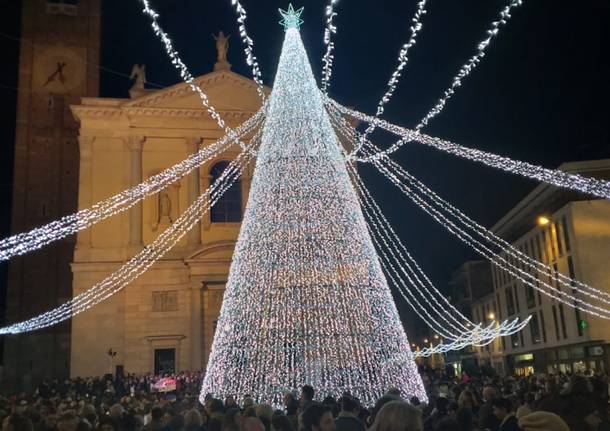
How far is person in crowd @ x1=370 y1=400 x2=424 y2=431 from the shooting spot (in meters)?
3.62

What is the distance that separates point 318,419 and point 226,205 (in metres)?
30.8

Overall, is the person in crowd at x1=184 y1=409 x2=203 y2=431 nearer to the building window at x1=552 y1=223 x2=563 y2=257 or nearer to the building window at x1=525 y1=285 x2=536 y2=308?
the building window at x1=552 y1=223 x2=563 y2=257

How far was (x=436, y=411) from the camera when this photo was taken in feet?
29.4

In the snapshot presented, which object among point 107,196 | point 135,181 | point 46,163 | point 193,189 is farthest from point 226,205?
point 46,163

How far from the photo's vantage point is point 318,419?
6.32 metres

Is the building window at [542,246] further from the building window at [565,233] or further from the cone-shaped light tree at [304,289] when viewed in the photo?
the cone-shaped light tree at [304,289]

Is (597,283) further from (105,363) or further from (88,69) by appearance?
(88,69)

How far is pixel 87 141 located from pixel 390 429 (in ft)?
114

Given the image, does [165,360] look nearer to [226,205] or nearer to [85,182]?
[226,205]

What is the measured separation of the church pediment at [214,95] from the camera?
36.2 metres

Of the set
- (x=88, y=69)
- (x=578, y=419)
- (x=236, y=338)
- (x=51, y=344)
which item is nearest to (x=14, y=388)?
(x=51, y=344)

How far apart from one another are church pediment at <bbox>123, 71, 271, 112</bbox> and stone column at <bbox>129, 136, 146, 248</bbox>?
1892mm

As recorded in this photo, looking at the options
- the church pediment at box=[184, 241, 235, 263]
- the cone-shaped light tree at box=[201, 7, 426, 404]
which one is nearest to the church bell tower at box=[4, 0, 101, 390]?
the church pediment at box=[184, 241, 235, 263]

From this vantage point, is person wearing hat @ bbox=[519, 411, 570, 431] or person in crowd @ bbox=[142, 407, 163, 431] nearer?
person wearing hat @ bbox=[519, 411, 570, 431]
